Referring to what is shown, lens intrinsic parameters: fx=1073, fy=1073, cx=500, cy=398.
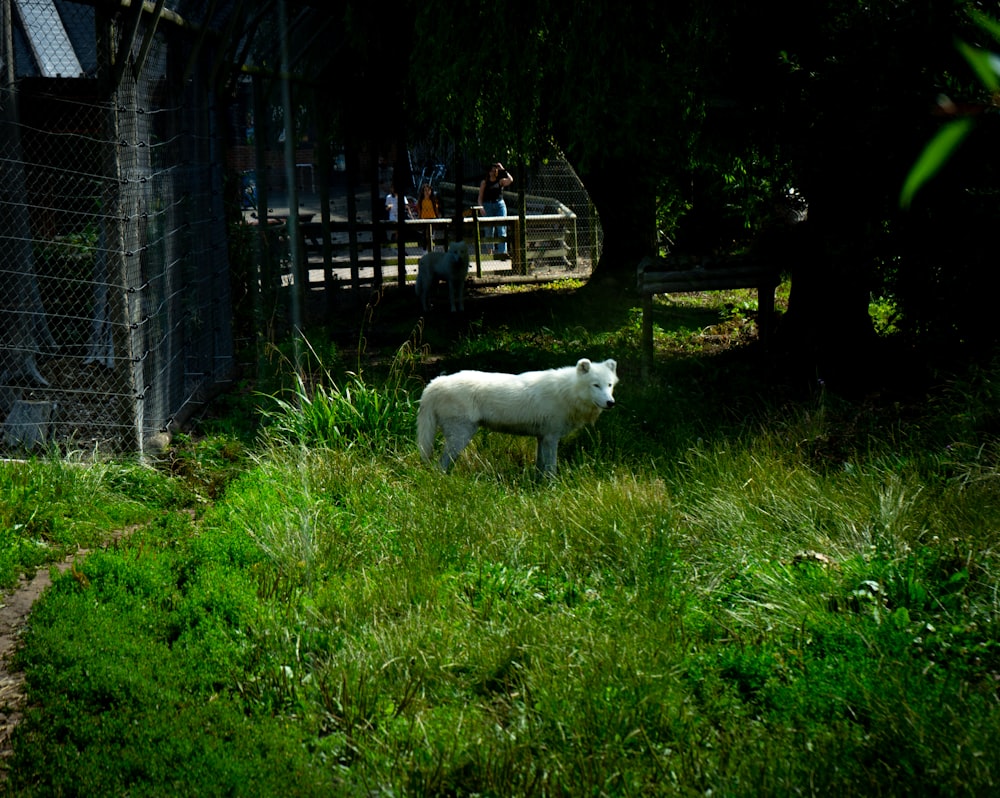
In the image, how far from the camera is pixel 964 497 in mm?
6039

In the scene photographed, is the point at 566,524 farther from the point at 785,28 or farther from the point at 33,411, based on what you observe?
the point at 785,28

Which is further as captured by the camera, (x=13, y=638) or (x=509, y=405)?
(x=509, y=405)

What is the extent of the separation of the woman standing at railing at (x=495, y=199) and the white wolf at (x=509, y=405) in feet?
46.3

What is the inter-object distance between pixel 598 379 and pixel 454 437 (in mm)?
1141

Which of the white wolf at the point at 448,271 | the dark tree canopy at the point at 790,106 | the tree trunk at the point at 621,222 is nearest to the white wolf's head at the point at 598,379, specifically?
the dark tree canopy at the point at 790,106

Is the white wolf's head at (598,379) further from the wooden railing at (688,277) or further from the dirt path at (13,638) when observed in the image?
the dirt path at (13,638)

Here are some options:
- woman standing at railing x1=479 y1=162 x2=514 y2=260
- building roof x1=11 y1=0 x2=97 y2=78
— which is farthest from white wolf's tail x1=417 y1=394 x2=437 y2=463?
woman standing at railing x1=479 y1=162 x2=514 y2=260

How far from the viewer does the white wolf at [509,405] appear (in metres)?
7.85

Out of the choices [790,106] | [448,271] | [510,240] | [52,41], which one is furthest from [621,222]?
[52,41]

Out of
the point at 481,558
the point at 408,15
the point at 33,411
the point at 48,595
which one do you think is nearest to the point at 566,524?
the point at 481,558

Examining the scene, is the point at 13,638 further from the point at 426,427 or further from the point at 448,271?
the point at 448,271

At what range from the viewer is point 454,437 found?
7914 mm

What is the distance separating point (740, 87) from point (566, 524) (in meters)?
5.91

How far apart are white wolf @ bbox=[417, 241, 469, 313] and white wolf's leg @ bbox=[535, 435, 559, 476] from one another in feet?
28.2
